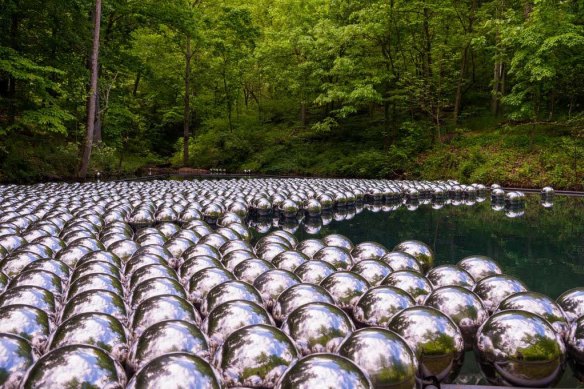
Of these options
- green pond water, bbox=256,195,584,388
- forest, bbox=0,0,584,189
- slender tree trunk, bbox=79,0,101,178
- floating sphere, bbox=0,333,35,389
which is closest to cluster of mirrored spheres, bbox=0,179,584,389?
floating sphere, bbox=0,333,35,389

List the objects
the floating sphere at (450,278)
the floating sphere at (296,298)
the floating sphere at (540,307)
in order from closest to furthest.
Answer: the floating sphere at (540,307) → the floating sphere at (296,298) → the floating sphere at (450,278)

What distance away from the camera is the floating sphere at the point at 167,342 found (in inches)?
86.7

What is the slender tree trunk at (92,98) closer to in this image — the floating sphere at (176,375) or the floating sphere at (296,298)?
the floating sphere at (296,298)

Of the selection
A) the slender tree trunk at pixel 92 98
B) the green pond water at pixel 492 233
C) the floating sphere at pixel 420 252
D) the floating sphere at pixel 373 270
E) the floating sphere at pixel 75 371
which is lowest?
the green pond water at pixel 492 233

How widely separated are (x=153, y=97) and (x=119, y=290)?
31.1 metres

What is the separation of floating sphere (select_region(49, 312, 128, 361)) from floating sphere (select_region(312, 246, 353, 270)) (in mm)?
2142

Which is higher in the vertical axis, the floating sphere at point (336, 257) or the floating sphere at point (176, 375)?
the floating sphere at point (176, 375)

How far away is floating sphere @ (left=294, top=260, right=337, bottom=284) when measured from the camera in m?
3.61

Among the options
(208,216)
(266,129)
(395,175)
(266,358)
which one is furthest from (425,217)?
(266,129)

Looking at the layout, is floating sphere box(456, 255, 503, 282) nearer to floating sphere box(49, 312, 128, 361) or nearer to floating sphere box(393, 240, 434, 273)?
floating sphere box(393, 240, 434, 273)

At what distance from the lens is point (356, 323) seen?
301 centimetres

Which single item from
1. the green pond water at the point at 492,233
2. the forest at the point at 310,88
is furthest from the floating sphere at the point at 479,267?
the forest at the point at 310,88

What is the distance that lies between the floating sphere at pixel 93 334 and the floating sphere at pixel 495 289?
238 cm

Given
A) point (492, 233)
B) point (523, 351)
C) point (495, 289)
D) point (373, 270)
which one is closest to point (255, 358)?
point (523, 351)
